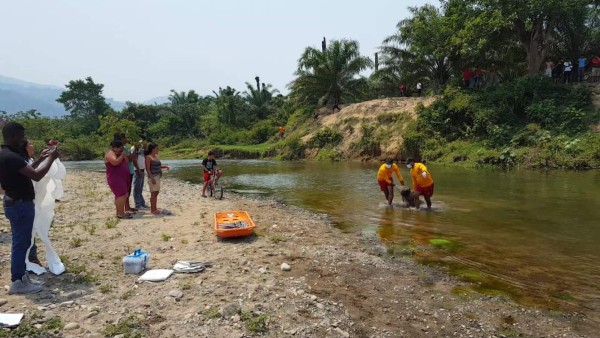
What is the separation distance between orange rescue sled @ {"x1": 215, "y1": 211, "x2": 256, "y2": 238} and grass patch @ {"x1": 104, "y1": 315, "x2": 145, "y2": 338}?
149 inches

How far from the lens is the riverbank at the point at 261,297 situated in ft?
15.9

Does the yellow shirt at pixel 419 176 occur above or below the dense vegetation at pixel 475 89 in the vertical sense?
below

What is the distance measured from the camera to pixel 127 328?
15.5 feet

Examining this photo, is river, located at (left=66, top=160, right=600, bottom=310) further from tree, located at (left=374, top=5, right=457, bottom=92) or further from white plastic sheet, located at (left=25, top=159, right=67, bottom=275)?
tree, located at (left=374, top=5, right=457, bottom=92)

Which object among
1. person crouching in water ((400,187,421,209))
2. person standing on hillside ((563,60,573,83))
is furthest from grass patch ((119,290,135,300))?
person standing on hillside ((563,60,573,83))

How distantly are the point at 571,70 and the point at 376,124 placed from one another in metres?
14.2

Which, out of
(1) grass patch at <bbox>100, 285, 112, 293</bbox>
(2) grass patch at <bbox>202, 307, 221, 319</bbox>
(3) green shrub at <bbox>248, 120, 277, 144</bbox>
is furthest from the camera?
(3) green shrub at <bbox>248, 120, 277, 144</bbox>

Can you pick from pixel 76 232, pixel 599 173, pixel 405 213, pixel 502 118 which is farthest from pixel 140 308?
pixel 502 118

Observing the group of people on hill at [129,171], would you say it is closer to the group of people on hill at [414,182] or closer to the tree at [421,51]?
the group of people on hill at [414,182]

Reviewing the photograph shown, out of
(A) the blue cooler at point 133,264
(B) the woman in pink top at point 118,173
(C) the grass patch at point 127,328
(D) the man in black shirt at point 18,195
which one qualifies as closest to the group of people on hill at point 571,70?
(B) the woman in pink top at point 118,173

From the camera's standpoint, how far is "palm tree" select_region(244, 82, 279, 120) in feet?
194

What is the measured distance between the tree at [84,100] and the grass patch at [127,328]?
2999 inches

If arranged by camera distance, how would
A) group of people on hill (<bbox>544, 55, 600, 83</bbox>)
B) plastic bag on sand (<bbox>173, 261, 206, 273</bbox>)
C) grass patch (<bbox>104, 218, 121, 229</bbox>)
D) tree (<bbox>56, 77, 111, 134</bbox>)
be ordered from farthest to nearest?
tree (<bbox>56, 77, 111, 134</bbox>) → group of people on hill (<bbox>544, 55, 600, 83</bbox>) → grass patch (<bbox>104, 218, 121, 229</bbox>) → plastic bag on sand (<bbox>173, 261, 206, 273</bbox>)

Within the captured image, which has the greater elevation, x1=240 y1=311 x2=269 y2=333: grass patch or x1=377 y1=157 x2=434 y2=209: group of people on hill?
x1=377 y1=157 x2=434 y2=209: group of people on hill
